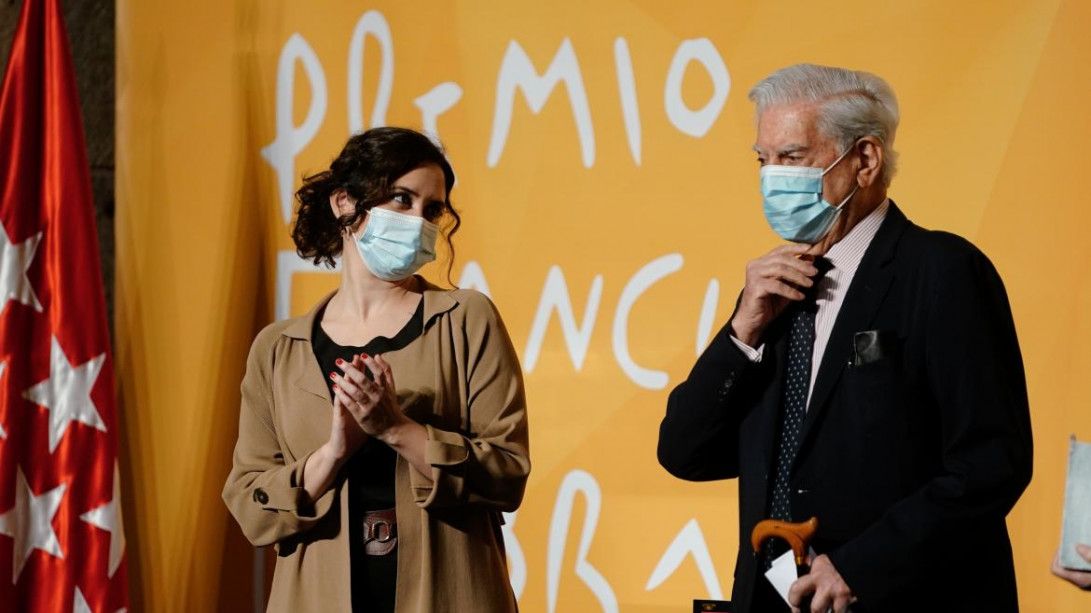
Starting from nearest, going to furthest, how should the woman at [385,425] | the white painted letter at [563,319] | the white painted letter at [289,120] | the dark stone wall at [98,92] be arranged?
the woman at [385,425], the white painted letter at [563,319], the white painted letter at [289,120], the dark stone wall at [98,92]

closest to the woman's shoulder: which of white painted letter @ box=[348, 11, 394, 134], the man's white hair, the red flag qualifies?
the man's white hair

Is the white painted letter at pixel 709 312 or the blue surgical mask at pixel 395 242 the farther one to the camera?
the white painted letter at pixel 709 312

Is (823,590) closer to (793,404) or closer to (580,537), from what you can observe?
(793,404)

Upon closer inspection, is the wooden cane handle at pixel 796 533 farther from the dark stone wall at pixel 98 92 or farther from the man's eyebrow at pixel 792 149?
the dark stone wall at pixel 98 92

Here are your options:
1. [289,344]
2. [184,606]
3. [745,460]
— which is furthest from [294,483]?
[184,606]

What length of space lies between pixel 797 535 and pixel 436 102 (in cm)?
215

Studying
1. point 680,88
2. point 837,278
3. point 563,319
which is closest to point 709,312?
point 563,319

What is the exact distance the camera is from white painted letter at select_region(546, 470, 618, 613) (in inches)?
137

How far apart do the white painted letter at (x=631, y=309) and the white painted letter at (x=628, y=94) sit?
0.95 feet

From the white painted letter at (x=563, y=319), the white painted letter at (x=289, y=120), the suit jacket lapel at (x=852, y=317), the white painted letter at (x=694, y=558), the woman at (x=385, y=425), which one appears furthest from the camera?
the white painted letter at (x=289, y=120)

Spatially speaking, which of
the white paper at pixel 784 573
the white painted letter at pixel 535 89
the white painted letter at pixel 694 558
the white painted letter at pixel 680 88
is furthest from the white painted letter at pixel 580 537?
the white paper at pixel 784 573

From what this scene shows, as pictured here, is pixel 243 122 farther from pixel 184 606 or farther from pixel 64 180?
pixel 184 606

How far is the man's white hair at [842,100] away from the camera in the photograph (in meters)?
1.95

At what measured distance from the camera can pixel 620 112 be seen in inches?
138
